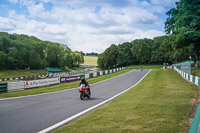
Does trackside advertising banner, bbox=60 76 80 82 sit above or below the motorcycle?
below

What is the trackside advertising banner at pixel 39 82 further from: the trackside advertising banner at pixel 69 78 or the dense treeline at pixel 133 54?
the dense treeline at pixel 133 54

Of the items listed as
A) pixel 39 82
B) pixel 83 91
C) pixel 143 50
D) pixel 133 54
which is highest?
pixel 143 50

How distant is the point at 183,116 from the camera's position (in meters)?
6.87

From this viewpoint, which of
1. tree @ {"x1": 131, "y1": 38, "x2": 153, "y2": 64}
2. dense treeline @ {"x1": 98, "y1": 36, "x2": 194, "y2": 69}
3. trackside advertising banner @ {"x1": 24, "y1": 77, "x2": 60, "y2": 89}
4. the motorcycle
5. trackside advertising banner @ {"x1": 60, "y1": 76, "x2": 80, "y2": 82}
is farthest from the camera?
tree @ {"x1": 131, "y1": 38, "x2": 153, "y2": 64}

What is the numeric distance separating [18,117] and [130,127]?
15.4ft

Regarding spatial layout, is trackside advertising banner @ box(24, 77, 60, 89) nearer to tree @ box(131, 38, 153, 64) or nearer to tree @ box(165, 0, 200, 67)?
tree @ box(165, 0, 200, 67)

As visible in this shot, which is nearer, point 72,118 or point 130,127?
point 130,127

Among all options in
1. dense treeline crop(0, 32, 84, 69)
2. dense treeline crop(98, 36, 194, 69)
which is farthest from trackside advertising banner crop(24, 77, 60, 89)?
dense treeline crop(98, 36, 194, 69)

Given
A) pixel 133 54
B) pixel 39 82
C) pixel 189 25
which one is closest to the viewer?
pixel 39 82

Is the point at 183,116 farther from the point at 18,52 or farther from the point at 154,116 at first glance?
the point at 18,52

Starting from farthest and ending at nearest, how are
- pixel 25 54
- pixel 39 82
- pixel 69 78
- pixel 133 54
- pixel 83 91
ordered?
pixel 133 54, pixel 25 54, pixel 69 78, pixel 39 82, pixel 83 91

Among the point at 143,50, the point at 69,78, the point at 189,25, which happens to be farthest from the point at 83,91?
the point at 143,50

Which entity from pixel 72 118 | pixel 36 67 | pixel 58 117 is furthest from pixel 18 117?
pixel 36 67

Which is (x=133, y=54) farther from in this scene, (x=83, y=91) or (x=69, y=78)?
(x=83, y=91)
